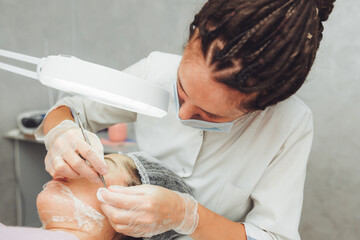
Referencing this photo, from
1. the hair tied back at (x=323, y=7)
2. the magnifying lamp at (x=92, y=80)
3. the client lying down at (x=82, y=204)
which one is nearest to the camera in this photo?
Answer: the magnifying lamp at (x=92, y=80)

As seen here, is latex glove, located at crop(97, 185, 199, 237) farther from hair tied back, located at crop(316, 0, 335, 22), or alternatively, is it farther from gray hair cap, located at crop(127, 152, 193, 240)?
hair tied back, located at crop(316, 0, 335, 22)

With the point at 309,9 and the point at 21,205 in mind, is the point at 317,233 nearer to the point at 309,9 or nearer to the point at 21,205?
the point at 309,9

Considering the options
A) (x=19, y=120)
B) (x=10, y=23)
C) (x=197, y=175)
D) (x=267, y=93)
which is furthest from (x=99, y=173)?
(x=10, y=23)

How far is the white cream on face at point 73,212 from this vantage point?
0.88 meters

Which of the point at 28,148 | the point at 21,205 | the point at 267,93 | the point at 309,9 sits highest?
the point at 309,9

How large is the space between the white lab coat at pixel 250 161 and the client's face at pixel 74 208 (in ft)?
1.04

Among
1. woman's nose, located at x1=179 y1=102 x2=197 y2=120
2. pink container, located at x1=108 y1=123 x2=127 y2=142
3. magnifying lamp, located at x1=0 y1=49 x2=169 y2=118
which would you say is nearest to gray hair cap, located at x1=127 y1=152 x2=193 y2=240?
woman's nose, located at x1=179 y1=102 x2=197 y2=120

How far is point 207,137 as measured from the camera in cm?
112

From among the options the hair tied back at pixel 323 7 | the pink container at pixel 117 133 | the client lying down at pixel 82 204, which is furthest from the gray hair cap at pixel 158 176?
the pink container at pixel 117 133

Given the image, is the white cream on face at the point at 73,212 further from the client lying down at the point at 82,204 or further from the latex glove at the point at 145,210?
the latex glove at the point at 145,210

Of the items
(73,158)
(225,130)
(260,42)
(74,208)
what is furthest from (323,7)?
(74,208)

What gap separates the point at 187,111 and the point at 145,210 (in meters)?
0.31

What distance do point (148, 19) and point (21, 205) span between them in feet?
5.97

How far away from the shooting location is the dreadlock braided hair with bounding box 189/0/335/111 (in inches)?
25.7
